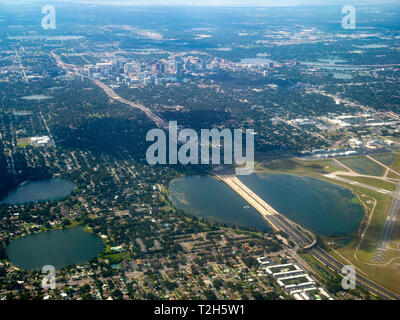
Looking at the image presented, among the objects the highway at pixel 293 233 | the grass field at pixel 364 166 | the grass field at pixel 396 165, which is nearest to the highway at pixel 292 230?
the highway at pixel 293 233

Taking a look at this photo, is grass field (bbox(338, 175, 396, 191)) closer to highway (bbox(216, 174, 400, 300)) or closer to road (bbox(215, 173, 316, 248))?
road (bbox(215, 173, 316, 248))

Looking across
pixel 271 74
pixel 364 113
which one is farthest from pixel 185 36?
pixel 364 113

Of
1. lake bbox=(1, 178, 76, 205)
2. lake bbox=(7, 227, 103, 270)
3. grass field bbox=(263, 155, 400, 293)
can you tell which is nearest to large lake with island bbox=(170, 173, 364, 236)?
grass field bbox=(263, 155, 400, 293)

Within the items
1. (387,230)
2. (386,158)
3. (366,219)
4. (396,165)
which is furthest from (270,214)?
(386,158)

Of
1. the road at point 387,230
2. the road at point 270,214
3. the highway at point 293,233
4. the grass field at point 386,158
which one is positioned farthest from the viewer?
the grass field at point 386,158

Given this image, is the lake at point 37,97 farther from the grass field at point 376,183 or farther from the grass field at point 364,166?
the grass field at point 376,183

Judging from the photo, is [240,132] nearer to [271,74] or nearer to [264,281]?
[264,281]

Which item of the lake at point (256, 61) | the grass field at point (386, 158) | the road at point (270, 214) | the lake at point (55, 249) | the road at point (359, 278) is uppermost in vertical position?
the lake at point (256, 61)
